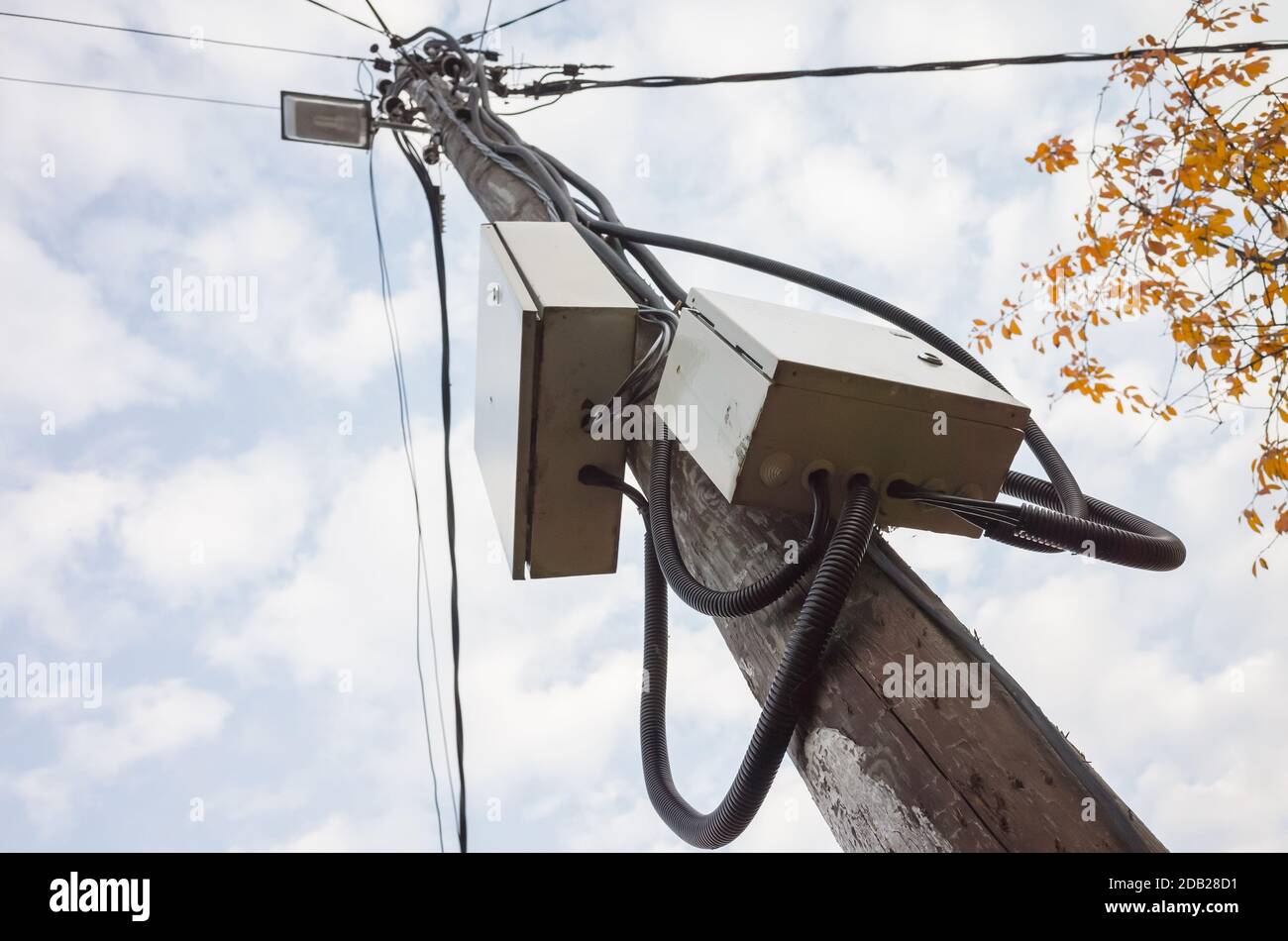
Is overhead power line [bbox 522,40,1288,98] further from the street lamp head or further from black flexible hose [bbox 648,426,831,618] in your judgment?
black flexible hose [bbox 648,426,831,618]

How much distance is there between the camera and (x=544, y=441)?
1406 millimetres

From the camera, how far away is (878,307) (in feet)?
4.56

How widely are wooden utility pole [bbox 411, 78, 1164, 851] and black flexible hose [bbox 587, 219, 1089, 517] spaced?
278 mm

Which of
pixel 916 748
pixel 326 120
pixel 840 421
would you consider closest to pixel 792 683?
pixel 916 748

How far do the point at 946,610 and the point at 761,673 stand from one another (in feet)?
0.77

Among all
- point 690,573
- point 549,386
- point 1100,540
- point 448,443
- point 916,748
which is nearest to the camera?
point 916,748

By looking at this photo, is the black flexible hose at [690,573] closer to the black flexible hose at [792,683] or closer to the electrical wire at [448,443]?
the black flexible hose at [792,683]

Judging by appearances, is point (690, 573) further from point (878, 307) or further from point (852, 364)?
point (878, 307)

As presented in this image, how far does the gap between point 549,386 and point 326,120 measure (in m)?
3.28

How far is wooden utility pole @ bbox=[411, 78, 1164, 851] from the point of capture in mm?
678

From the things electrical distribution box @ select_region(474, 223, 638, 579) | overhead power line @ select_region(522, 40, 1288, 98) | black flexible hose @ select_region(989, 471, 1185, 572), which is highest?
overhead power line @ select_region(522, 40, 1288, 98)

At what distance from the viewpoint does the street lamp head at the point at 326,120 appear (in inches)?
153

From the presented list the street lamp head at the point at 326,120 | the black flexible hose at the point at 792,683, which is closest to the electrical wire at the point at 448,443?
the street lamp head at the point at 326,120

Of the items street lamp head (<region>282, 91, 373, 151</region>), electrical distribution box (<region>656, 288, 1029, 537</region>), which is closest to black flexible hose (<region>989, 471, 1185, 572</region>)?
electrical distribution box (<region>656, 288, 1029, 537</region>)
